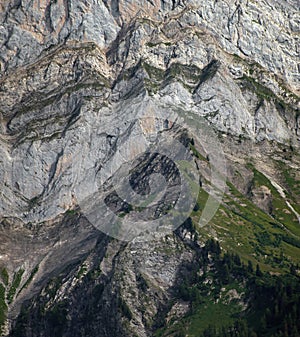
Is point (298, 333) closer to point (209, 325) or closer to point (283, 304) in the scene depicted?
point (283, 304)

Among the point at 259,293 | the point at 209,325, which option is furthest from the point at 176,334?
the point at 259,293

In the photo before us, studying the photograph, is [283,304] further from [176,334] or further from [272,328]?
[176,334]

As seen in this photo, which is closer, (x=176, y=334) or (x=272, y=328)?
(x=272, y=328)

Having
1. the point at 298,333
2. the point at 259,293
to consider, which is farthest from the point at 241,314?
the point at 298,333

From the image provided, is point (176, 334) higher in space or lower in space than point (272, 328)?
lower

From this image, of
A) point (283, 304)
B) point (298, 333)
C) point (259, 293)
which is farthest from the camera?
point (259, 293)

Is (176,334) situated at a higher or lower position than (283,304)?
lower

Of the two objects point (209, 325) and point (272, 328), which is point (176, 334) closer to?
point (209, 325)

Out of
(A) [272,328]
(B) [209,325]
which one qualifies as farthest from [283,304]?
(B) [209,325]

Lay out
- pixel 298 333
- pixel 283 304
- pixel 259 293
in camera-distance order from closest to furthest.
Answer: pixel 298 333
pixel 283 304
pixel 259 293

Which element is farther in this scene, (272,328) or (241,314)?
(241,314)
